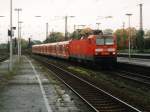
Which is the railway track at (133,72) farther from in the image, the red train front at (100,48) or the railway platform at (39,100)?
the railway platform at (39,100)

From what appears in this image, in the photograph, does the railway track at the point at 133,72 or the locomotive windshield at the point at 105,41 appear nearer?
the railway track at the point at 133,72

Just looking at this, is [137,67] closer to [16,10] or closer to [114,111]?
[114,111]

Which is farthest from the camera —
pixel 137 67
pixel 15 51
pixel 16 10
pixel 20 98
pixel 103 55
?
pixel 15 51

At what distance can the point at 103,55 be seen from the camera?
36344 millimetres

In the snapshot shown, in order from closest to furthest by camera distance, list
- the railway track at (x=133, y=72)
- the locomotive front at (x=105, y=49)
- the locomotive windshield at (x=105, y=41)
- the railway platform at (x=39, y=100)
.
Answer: the railway platform at (x=39, y=100) → the railway track at (x=133, y=72) → the locomotive front at (x=105, y=49) → the locomotive windshield at (x=105, y=41)

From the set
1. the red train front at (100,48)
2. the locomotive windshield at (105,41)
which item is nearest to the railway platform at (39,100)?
the red train front at (100,48)

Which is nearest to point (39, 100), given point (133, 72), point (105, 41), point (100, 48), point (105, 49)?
point (133, 72)

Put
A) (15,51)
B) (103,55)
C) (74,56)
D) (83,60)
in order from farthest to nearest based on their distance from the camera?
1. (15,51)
2. (74,56)
3. (83,60)
4. (103,55)

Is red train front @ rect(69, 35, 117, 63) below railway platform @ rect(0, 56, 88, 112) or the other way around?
the other way around

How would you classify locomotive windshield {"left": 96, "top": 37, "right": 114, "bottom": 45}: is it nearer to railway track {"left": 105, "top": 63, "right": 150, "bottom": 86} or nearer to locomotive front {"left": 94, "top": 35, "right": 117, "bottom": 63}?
locomotive front {"left": 94, "top": 35, "right": 117, "bottom": 63}

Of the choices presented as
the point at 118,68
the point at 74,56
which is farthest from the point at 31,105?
the point at 74,56

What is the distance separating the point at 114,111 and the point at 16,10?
2526 inches

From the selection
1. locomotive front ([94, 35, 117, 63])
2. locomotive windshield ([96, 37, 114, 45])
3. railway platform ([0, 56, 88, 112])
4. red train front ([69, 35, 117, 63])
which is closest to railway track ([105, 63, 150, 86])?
locomotive front ([94, 35, 117, 63])

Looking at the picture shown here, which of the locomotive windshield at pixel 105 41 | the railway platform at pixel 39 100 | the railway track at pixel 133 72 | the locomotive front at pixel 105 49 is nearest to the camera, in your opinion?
the railway platform at pixel 39 100
